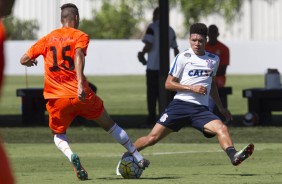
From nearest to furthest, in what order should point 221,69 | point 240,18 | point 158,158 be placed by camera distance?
point 158,158, point 221,69, point 240,18

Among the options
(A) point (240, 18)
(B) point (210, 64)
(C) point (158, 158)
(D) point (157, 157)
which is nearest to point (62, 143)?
(B) point (210, 64)

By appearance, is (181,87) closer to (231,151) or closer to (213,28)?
A: (231,151)

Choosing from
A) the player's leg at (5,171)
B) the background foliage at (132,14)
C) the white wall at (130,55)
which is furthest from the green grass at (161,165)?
the background foliage at (132,14)

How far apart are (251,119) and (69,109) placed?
31.6ft

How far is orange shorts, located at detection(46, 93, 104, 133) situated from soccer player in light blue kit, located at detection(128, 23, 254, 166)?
2.54ft

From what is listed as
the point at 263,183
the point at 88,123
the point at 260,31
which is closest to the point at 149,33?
the point at 88,123

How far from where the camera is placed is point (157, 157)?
15.3 metres

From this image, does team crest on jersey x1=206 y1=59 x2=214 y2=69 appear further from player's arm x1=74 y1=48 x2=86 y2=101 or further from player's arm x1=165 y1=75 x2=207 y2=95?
player's arm x1=74 y1=48 x2=86 y2=101

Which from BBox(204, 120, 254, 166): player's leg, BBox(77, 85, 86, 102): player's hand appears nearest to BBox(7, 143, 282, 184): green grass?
BBox(204, 120, 254, 166): player's leg

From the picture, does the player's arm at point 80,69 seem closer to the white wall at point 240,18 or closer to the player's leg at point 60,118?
the player's leg at point 60,118

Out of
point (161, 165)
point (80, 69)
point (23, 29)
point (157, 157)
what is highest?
point (80, 69)

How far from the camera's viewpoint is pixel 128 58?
46.8m

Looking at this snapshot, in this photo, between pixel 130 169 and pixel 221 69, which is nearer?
pixel 130 169

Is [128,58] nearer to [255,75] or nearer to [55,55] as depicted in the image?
[255,75]
